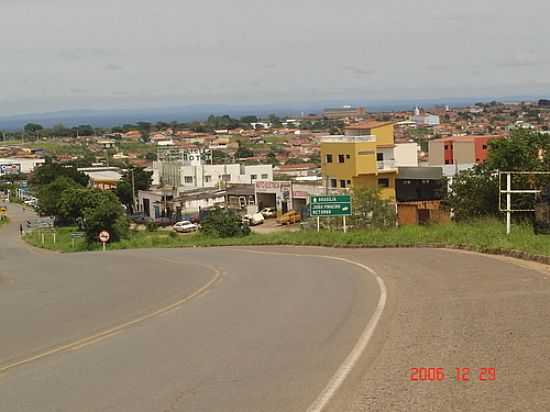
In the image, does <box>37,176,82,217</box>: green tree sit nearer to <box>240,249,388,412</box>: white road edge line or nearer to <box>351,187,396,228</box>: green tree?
<box>351,187,396,228</box>: green tree

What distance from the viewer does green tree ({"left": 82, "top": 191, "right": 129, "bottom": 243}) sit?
212 feet

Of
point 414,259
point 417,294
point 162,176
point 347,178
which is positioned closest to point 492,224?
point 414,259

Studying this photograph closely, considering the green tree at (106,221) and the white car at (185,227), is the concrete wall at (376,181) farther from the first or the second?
the green tree at (106,221)

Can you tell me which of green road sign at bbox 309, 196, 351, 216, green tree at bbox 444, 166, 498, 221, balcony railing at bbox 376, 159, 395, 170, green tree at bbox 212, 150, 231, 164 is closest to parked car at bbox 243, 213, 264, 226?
balcony railing at bbox 376, 159, 395, 170

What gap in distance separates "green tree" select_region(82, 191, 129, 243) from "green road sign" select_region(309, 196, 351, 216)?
31.3 meters

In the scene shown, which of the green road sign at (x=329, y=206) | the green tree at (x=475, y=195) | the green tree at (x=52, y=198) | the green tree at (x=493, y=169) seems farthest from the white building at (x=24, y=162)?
the green tree at (x=493, y=169)

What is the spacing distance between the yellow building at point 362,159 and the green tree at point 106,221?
1741cm

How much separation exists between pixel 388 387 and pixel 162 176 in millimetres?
100392

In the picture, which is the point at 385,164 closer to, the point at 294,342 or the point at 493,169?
the point at 493,169

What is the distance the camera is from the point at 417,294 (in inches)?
588

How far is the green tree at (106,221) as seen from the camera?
64.8 metres

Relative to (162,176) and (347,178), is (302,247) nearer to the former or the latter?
(347,178)

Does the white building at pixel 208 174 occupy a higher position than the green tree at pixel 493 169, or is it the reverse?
the green tree at pixel 493 169

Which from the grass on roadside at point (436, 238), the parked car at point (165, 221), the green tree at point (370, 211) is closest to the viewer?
the grass on roadside at point (436, 238)
